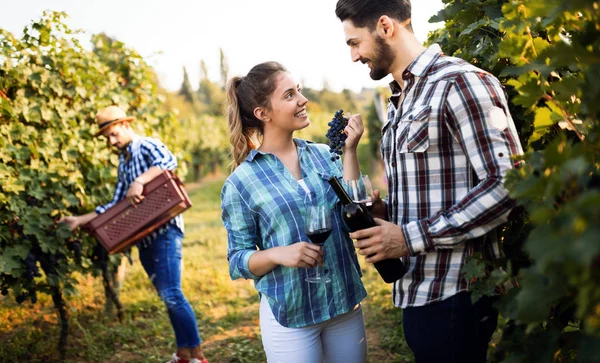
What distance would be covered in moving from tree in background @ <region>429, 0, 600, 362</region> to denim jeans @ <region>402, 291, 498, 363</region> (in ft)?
0.47

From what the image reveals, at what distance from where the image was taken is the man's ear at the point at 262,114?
250 cm

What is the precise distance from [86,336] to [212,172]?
22.0m

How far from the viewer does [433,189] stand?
73.0 inches

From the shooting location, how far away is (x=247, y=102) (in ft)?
8.37

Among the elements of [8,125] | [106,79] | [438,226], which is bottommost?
[438,226]

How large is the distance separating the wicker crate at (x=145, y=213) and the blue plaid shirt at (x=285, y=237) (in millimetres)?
1873

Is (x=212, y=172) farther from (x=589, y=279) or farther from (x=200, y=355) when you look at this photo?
(x=589, y=279)

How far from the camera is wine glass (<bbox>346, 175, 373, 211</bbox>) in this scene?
2078 millimetres

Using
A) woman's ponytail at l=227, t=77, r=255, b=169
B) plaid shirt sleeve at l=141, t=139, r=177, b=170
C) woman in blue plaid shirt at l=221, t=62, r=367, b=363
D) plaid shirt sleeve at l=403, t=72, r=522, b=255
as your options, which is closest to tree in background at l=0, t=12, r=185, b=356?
plaid shirt sleeve at l=141, t=139, r=177, b=170

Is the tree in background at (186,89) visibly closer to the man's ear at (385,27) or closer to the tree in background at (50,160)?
the tree in background at (50,160)

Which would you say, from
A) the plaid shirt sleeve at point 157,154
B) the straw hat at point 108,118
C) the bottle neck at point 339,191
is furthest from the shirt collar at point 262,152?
the straw hat at point 108,118

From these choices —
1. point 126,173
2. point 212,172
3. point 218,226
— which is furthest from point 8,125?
point 212,172

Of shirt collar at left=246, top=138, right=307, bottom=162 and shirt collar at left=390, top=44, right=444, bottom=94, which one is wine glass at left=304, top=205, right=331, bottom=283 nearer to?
shirt collar at left=246, top=138, right=307, bottom=162

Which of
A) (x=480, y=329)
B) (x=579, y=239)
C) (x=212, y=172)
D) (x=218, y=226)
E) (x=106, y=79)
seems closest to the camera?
(x=579, y=239)
